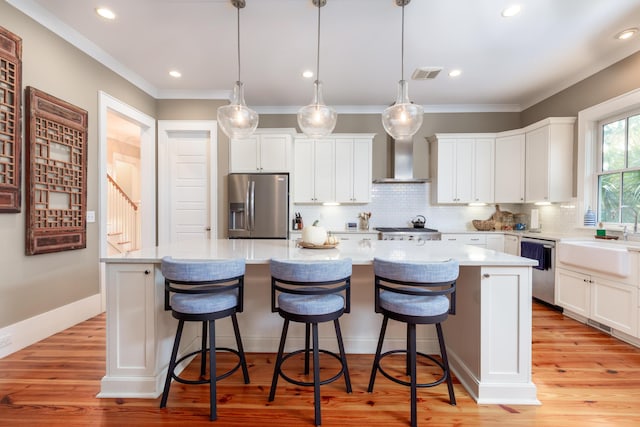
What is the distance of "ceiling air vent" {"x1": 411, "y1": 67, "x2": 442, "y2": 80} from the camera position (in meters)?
3.52

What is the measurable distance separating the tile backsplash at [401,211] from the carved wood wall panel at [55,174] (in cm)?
291

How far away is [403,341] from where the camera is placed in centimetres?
236

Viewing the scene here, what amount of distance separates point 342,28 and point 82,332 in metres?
3.88

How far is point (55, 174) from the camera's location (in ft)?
8.90

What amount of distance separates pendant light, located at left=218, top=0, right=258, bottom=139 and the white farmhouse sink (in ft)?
11.4

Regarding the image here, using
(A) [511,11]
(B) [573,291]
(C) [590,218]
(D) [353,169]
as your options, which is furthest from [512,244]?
(A) [511,11]

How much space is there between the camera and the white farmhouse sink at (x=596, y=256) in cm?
261

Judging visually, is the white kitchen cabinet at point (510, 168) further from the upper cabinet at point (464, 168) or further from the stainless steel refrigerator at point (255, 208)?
the stainless steel refrigerator at point (255, 208)

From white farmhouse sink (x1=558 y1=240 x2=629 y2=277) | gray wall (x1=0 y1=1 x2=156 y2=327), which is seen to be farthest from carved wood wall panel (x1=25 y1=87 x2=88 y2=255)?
white farmhouse sink (x1=558 y1=240 x2=629 y2=277)

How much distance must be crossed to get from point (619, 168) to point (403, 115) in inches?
117

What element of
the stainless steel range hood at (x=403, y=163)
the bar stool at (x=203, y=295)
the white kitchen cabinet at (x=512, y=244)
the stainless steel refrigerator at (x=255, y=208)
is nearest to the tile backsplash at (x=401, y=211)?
the stainless steel range hood at (x=403, y=163)

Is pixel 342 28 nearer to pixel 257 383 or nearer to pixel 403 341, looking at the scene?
pixel 403 341

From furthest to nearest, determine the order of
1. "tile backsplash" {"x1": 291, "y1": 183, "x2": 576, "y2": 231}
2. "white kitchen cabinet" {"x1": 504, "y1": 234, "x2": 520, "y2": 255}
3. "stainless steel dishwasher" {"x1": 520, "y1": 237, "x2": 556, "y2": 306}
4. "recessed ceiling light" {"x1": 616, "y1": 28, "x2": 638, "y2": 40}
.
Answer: "tile backsplash" {"x1": 291, "y1": 183, "x2": 576, "y2": 231} < "white kitchen cabinet" {"x1": 504, "y1": 234, "x2": 520, "y2": 255} < "stainless steel dishwasher" {"x1": 520, "y1": 237, "x2": 556, "y2": 306} < "recessed ceiling light" {"x1": 616, "y1": 28, "x2": 638, "y2": 40}

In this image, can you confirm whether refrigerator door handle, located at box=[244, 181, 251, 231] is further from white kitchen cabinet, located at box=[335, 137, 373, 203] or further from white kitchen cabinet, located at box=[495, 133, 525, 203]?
white kitchen cabinet, located at box=[495, 133, 525, 203]
